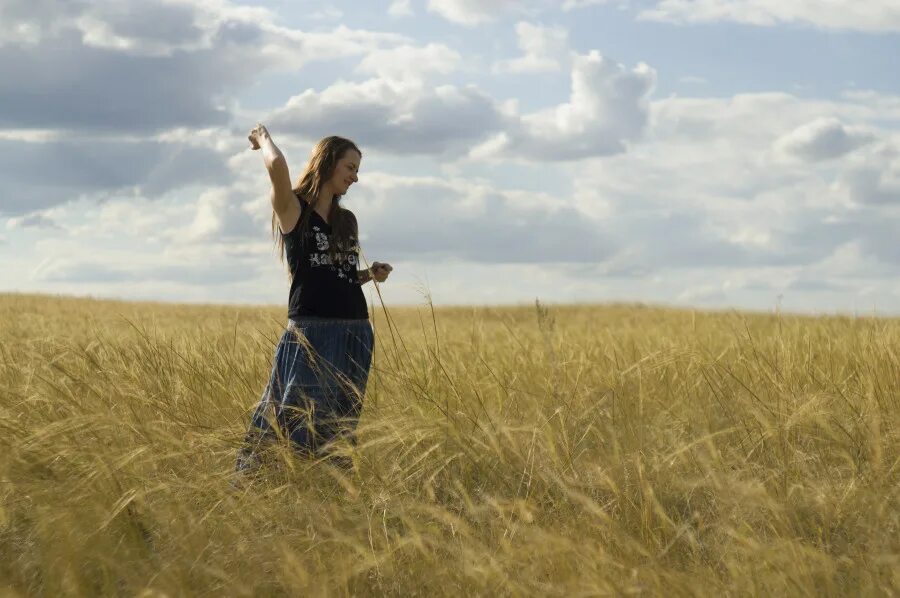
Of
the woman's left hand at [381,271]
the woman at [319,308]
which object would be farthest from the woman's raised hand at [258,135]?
the woman's left hand at [381,271]

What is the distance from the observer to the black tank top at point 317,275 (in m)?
3.50

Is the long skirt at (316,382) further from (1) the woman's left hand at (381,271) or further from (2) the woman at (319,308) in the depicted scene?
(1) the woman's left hand at (381,271)

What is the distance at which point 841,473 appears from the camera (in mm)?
3133

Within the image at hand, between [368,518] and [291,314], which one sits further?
[291,314]

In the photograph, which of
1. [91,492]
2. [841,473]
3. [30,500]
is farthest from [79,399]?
[841,473]

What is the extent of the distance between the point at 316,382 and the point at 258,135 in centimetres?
106

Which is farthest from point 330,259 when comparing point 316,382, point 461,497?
point 461,497

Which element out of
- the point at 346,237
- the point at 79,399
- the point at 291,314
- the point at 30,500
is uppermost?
the point at 346,237

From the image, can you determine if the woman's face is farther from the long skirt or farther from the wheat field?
the wheat field

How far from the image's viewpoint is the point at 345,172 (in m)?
3.65

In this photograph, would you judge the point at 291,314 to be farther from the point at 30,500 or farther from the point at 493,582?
the point at 493,582

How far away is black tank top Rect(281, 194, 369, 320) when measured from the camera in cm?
350

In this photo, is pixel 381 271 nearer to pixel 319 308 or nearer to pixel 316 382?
pixel 319 308

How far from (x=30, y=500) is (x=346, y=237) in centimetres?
149
